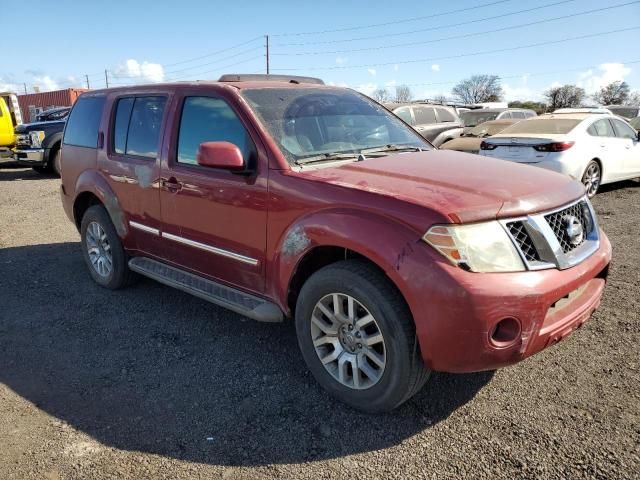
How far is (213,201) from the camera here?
352 cm

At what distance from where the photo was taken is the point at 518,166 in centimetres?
337

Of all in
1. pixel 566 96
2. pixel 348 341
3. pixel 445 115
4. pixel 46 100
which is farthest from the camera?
pixel 566 96

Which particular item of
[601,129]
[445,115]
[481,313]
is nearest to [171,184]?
[481,313]

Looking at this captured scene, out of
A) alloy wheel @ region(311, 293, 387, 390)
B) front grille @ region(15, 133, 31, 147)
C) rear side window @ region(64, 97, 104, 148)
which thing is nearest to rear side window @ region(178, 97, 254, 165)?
alloy wheel @ region(311, 293, 387, 390)

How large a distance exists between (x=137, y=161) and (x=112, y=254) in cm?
104

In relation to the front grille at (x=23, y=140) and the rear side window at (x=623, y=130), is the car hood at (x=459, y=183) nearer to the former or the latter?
the rear side window at (x=623, y=130)

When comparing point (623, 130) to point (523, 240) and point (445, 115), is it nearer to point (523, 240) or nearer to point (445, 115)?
point (445, 115)

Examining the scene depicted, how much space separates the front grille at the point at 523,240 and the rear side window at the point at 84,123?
400 centimetres

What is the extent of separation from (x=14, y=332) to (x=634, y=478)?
14.4ft

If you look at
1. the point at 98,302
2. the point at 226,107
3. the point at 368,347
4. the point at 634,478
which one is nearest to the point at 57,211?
the point at 98,302

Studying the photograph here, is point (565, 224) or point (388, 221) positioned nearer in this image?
point (388, 221)

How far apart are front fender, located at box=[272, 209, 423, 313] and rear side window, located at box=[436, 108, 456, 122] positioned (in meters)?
10.3

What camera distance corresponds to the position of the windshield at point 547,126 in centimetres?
866

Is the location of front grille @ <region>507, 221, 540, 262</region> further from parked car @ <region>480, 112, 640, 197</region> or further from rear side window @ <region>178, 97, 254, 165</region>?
parked car @ <region>480, 112, 640, 197</region>
